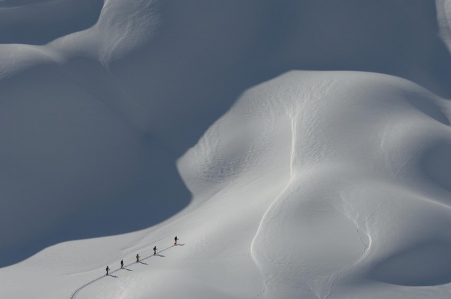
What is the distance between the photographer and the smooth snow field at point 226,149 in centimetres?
4309

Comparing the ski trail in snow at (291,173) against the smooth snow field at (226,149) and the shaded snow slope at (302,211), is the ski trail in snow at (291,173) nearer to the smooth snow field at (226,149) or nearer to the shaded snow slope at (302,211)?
the shaded snow slope at (302,211)

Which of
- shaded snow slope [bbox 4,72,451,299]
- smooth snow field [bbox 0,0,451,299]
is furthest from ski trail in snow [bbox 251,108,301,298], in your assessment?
smooth snow field [bbox 0,0,451,299]

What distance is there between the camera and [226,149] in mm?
58875

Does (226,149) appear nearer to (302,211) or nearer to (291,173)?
(291,173)

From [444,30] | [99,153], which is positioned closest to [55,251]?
[99,153]

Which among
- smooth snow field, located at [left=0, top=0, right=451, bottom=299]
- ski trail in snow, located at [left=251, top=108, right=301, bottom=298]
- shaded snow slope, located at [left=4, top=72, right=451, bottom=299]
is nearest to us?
shaded snow slope, located at [left=4, top=72, right=451, bottom=299]

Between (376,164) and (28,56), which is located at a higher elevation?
(28,56)

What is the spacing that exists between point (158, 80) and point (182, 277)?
27.4 meters

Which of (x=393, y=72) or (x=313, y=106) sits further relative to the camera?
(x=393, y=72)

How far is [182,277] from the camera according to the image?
4178 cm

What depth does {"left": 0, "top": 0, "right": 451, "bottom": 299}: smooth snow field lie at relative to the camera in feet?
141

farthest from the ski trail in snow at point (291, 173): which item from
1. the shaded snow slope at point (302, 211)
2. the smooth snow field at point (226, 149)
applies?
the smooth snow field at point (226, 149)

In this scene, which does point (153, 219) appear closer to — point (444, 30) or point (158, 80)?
point (158, 80)

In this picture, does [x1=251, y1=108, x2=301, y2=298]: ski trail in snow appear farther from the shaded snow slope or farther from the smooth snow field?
the smooth snow field
